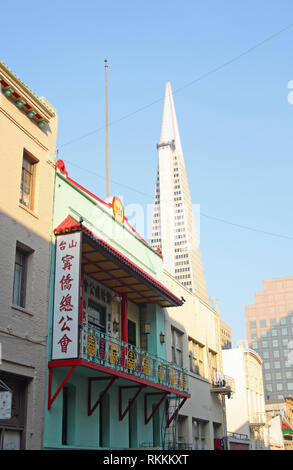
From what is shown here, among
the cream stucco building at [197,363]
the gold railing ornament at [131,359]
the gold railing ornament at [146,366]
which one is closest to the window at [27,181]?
the gold railing ornament at [131,359]

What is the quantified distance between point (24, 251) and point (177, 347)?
1331 centimetres

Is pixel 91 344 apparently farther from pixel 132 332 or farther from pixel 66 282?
pixel 132 332

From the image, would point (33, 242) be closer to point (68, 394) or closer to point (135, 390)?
A: point (68, 394)

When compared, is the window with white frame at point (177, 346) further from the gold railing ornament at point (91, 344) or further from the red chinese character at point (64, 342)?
the red chinese character at point (64, 342)

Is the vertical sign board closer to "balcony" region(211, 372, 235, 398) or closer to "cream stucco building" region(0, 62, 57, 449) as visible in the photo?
"cream stucco building" region(0, 62, 57, 449)

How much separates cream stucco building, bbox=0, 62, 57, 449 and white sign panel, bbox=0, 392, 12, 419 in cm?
5

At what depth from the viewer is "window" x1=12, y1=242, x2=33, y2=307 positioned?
1625cm

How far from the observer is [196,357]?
3056 centimetres

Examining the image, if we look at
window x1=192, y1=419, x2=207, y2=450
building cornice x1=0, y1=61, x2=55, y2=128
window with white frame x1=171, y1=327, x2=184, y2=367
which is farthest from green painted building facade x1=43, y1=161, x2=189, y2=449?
window x1=192, y1=419, x2=207, y2=450

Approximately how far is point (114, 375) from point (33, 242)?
5.03m

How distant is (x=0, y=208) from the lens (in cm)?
1575

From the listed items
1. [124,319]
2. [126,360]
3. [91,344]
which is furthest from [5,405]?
[124,319]

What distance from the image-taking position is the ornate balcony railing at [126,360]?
16.8 metres
